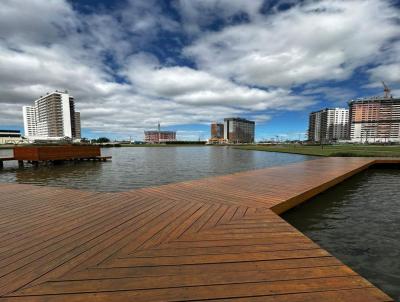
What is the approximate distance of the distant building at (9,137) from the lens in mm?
111812

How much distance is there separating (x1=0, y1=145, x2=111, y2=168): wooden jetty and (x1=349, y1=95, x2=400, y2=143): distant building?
156 metres

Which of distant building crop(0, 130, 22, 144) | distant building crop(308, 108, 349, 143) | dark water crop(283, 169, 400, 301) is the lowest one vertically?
dark water crop(283, 169, 400, 301)

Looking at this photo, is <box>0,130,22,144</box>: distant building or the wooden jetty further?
<box>0,130,22,144</box>: distant building

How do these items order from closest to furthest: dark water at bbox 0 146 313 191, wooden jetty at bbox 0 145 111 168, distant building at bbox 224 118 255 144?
dark water at bbox 0 146 313 191 < wooden jetty at bbox 0 145 111 168 < distant building at bbox 224 118 255 144

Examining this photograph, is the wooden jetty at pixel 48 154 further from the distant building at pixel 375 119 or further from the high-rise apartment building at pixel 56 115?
the distant building at pixel 375 119

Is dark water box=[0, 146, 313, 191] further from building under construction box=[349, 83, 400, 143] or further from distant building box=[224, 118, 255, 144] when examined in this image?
distant building box=[224, 118, 255, 144]

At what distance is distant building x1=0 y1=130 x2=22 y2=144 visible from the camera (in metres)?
112

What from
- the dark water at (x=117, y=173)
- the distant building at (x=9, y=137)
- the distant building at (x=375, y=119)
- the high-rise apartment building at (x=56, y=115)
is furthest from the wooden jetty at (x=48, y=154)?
the distant building at (x=375, y=119)

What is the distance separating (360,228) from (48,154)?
77.1 ft

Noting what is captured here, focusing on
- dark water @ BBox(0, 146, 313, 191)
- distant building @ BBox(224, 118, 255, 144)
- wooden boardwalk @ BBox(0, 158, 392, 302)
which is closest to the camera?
wooden boardwalk @ BBox(0, 158, 392, 302)

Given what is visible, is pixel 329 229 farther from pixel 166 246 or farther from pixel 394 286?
pixel 166 246

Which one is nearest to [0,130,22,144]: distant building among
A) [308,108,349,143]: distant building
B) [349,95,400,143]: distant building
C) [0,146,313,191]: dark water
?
[0,146,313,191]: dark water

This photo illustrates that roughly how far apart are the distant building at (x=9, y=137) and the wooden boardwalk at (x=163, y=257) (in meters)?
142

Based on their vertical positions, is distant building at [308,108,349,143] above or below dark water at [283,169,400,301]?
above
